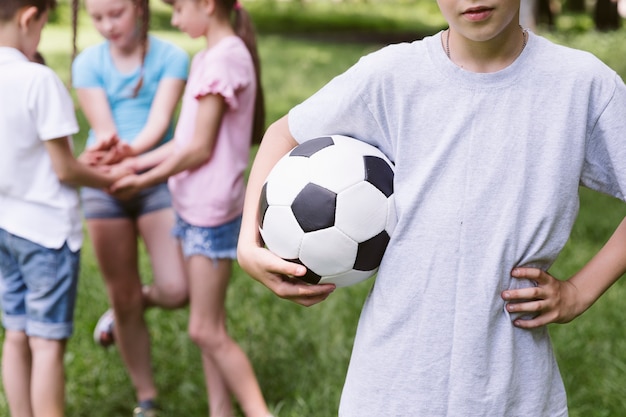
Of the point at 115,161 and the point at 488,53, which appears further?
the point at 115,161

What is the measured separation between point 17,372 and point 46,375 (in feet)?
0.58

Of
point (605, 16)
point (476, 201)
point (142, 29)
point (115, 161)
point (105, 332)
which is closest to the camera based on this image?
point (476, 201)

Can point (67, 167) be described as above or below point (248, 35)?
below

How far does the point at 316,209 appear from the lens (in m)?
2.18

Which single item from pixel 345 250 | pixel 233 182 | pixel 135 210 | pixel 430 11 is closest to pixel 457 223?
pixel 345 250

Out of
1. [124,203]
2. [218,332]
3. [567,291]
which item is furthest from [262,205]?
[124,203]

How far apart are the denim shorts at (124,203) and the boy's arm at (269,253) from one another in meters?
1.34

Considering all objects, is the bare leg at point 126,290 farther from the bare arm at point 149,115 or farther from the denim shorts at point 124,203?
the bare arm at point 149,115

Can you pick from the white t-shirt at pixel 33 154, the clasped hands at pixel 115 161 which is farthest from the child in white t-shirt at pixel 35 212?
the clasped hands at pixel 115 161

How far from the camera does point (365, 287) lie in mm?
5016

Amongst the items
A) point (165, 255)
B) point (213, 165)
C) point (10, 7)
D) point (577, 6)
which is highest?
point (10, 7)

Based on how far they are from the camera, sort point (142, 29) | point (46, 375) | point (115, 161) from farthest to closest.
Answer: point (142, 29) → point (115, 161) → point (46, 375)

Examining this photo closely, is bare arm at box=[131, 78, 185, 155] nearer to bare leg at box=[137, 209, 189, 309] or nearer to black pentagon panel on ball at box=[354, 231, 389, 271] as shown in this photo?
bare leg at box=[137, 209, 189, 309]

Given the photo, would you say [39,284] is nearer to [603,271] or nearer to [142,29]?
[142,29]
